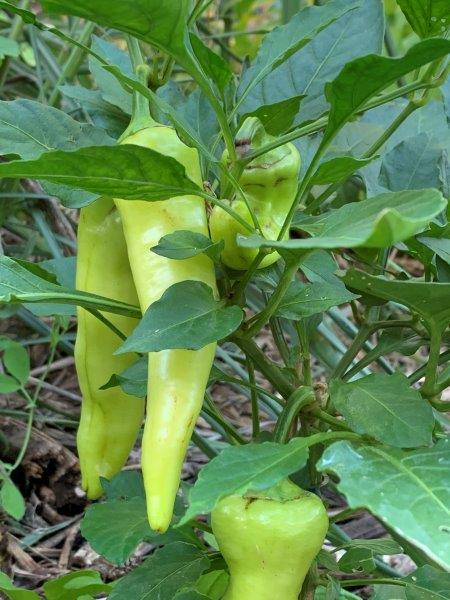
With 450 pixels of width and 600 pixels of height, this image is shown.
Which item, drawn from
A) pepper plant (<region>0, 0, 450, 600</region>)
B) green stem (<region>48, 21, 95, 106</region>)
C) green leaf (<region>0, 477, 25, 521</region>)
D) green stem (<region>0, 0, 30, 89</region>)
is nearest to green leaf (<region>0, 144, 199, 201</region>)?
pepper plant (<region>0, 0, 450, 600</region>)

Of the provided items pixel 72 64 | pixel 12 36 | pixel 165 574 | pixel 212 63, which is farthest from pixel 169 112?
pixel 12 36

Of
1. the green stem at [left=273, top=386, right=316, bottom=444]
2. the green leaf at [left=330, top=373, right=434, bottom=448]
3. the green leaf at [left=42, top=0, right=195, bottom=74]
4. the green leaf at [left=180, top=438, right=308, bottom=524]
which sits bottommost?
the green stem at [left=273, top=386, right=316, bottom=444]

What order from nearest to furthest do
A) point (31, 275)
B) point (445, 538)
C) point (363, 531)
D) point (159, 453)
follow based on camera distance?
1. point (445, 538)
2. point (159, 453)
3. point (31, 275)
4. point (363, 531)

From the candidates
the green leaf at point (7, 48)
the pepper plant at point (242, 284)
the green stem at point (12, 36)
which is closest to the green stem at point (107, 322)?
the pepper plant at point (242, 284)

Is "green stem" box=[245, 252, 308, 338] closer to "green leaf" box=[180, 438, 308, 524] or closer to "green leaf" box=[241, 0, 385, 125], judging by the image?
"green leaf" box=[180, 438, 308, 524]

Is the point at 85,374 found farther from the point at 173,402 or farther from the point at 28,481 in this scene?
the point at 28,481

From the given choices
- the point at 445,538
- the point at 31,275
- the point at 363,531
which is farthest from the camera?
the point at 363,531

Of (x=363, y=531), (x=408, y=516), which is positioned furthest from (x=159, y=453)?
(x=363, y=531)
